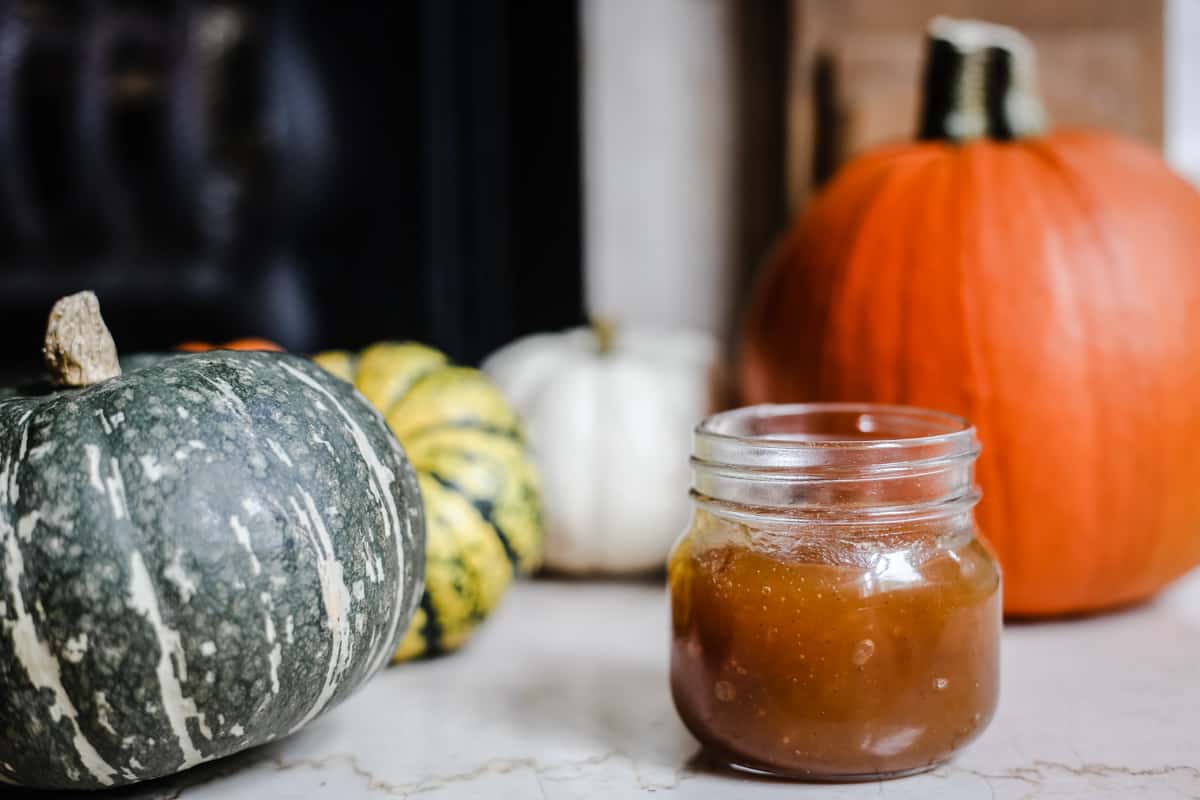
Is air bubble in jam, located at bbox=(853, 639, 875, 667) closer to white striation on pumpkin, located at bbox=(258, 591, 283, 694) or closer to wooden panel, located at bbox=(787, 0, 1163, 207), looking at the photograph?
Answer: white striation on pumpkin, located at bbox=(258, 591, 283, 694)

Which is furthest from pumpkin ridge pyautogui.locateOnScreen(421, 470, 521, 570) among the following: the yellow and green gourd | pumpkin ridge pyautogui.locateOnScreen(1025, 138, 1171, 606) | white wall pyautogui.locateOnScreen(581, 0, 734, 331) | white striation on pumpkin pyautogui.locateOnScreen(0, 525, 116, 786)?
white wall pyautogui.locateOnScreen(581, 0, 734, 331)

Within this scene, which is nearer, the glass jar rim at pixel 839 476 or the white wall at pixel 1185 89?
the glass jar rim at pixel 839 476

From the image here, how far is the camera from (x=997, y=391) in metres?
1.00

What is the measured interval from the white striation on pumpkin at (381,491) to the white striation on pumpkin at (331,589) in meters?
0.05

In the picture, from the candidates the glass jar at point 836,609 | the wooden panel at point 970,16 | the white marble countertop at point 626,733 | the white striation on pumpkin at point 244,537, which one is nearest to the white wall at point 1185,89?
the wooden panel at point 970,16

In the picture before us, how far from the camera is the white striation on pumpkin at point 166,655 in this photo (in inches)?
25.3

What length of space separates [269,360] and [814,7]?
0.98m

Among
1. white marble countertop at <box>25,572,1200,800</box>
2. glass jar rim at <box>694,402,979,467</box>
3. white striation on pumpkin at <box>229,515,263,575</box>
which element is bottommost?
white marble countertop at <box>25,572,1200,800</box>

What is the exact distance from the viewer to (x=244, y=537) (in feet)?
2.19

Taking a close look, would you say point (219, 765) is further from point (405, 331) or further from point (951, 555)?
point (405, 331)

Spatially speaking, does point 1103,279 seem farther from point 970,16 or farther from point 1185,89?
point 1185,89

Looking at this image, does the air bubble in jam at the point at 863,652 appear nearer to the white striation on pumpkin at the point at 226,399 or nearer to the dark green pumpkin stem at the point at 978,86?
the white striation on pumpkin at the point at 226,399

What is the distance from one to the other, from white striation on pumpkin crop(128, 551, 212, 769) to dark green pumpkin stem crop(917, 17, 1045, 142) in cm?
93

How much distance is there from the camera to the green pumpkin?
2.10ft
